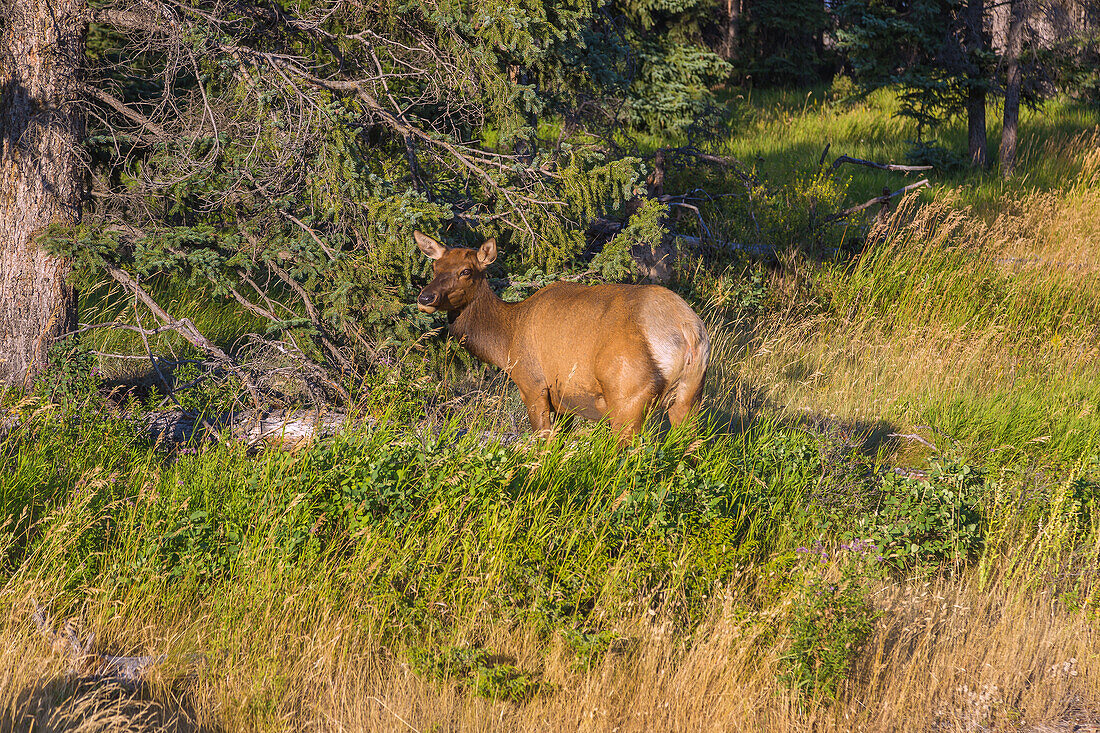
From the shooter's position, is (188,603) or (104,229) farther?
(104,229)

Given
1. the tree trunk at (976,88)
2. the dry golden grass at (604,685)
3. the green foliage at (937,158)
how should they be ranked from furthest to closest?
the green foliage at (937,158), the tree trunk at (976,88), the dry golden grass at (604,685)

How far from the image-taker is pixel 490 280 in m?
7.42

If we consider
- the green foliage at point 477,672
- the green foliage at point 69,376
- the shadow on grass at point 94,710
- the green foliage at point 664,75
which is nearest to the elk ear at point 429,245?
the green foliage at point 69,376

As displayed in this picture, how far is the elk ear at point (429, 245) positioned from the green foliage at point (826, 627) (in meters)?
3.68

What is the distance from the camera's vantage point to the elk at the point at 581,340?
5.65 meters

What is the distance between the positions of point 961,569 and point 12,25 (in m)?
7.41

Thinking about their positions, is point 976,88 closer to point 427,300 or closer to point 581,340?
point 581,340

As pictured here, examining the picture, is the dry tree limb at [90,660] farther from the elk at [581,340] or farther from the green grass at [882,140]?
the green grass at [882,140]

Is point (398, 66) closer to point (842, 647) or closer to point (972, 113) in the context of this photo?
point (842, 647)

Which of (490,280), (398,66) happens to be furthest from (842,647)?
(398,66)

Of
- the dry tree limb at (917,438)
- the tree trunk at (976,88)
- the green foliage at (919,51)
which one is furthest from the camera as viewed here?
the tree trunk at (976,88)

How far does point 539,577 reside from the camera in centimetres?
413

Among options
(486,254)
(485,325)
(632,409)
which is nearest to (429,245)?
(486,254)

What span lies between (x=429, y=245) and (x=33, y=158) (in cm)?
292
